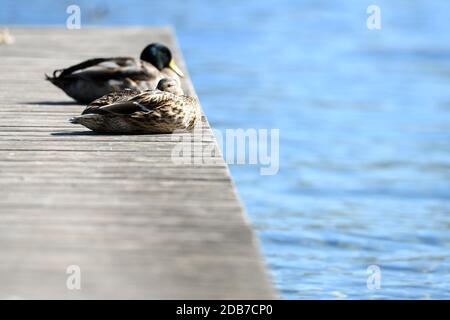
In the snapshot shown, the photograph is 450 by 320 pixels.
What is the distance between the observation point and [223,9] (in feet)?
108

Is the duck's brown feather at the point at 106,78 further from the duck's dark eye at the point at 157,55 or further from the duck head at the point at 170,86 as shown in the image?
the duck head at the point at 170,86

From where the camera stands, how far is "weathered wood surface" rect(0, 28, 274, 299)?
5.56 m

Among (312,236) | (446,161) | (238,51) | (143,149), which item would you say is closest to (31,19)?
(238,51)

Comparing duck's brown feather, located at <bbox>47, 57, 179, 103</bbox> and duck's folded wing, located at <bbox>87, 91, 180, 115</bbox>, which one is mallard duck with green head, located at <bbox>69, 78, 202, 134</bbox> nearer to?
duck's folded wing, located at <bbox>87, 91, 180, 115</bbox>

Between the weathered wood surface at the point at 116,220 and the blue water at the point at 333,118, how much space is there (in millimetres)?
2662

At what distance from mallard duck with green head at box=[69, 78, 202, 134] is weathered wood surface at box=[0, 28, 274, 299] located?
91mm

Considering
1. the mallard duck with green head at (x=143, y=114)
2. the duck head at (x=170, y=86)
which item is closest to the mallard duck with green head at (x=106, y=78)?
the duck head at (x=170, y=86)

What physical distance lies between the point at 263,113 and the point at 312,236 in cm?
786

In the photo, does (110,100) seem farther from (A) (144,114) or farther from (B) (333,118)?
(B) (333,118)

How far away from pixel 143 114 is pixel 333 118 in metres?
11.4

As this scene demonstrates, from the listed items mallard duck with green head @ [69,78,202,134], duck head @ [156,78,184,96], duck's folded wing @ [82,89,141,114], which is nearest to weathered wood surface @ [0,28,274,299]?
mallard duck with green head @ [69,78,202,134]

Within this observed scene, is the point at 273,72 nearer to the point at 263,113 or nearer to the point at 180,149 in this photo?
the point at 263,113

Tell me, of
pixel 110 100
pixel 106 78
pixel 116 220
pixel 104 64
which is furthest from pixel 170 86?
pixel 116 220

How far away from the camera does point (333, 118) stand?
20.1 meters
